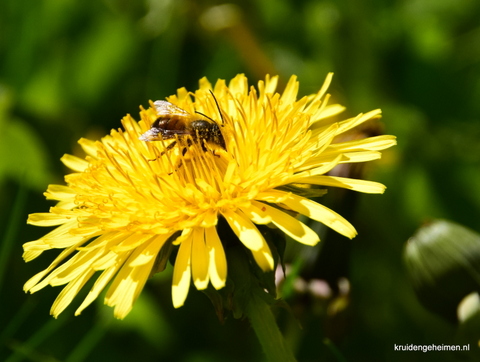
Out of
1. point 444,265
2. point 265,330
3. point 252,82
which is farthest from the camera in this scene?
point 252,82

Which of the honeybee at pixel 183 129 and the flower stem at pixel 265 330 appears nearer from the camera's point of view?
the flower stem at pixel 265 330

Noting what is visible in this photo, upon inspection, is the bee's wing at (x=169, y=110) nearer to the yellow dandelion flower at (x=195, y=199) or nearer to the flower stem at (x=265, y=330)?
the yellow dandelion flower at (x=195, y=199)

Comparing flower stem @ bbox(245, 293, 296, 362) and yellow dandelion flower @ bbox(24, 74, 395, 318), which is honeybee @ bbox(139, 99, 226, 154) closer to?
yellow dandelion flower @ bbox(24, 74, 395, 318)

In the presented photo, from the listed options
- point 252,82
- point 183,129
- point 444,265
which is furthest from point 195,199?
point 252,82

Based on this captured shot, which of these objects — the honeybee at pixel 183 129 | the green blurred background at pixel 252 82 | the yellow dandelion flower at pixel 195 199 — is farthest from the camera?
the green blurred background at pixel 252 82

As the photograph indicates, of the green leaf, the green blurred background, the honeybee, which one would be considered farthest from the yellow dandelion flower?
the green blurred background

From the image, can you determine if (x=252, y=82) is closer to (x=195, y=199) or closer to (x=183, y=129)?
(x=183, y=129)

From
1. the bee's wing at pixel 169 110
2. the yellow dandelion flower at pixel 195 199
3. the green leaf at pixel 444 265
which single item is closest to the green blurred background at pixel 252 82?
the green leaf at pixel 444 265
